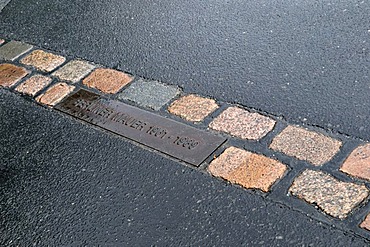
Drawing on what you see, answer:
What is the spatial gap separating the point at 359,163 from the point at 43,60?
Result: 2.30 m

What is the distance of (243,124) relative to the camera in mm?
2934

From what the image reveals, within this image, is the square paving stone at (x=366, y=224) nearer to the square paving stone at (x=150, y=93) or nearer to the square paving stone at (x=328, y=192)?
the square paving stone at (x=328, y=192)

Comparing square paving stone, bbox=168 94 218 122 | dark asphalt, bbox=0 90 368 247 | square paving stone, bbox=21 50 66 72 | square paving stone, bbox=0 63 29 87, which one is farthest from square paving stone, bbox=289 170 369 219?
square paving stone, bbox=0 63 29 87

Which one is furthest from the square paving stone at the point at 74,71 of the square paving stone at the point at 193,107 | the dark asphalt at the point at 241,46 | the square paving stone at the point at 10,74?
the square paving stone at the point at 193,107

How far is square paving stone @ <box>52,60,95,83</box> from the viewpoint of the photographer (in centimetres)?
364

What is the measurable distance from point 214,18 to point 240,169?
5.08ft

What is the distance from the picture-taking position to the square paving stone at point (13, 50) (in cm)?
402

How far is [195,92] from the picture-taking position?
128 inches

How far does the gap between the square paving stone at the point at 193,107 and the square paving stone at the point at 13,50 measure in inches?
57.0

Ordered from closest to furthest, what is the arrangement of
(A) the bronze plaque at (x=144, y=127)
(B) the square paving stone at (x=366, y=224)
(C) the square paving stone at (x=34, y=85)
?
1. (B) the square paving stone at (x=366, y=224)
2. (A) the bronze plaque at (x=144, y=127)
3. (C) the square paving stone at (x=34, y=85)

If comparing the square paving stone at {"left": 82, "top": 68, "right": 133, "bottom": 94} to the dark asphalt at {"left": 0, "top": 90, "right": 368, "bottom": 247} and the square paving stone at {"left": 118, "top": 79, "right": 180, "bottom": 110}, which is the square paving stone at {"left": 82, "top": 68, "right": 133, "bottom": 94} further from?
the dark asphalt at {"left": 0, "top": 90, "right": 368, "bottom": 247}

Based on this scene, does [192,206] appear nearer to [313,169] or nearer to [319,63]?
[313,169]

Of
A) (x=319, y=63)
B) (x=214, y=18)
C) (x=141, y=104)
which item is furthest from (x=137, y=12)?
(x=319, y=63)

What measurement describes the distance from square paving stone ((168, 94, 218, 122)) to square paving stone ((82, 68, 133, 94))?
0.45m
